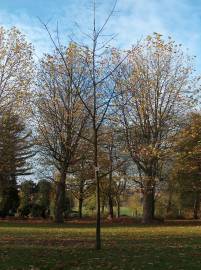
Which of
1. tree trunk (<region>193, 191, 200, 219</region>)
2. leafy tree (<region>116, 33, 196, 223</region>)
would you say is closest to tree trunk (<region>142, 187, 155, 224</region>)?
leafy tree (<region>116, 33, 196, 223</region>)

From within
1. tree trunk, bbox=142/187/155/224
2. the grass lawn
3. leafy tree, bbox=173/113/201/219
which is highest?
leafy tree, bbox=173/113/201/219

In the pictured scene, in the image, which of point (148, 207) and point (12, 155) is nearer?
point (148, 207)

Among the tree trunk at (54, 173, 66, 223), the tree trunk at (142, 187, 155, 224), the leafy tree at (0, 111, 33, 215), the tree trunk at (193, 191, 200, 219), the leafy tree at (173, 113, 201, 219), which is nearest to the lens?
the leafy tree at (173, 113, 201, 219)

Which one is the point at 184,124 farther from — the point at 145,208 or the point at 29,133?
the point at 29,133

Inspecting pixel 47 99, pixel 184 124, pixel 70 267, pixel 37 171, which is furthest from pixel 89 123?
pixel 70 267

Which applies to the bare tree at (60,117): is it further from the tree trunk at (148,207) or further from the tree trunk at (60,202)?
the tree trunk at (148,207)

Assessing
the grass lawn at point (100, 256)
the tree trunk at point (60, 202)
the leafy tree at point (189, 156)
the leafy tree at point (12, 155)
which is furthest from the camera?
the tree trunk at point (60, 202)

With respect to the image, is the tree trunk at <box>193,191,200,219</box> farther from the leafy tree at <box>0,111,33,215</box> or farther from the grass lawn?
the grass lawn

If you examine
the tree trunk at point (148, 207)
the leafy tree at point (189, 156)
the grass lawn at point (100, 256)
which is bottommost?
the grass lawn at point (100, 256)

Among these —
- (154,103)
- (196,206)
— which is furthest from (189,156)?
(196,206)

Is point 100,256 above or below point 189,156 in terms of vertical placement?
below

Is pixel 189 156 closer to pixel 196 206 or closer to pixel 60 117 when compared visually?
pixel 60 117

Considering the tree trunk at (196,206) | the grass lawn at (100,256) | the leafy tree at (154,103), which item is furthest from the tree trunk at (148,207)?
the grass lawn at (100,256)

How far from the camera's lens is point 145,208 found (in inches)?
1655
